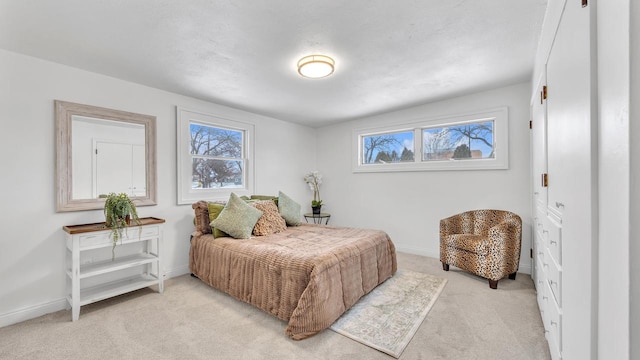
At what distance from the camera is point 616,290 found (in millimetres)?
729

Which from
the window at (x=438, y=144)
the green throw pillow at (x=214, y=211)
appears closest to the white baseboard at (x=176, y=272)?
the green throw pillow at (x=214, y=211)

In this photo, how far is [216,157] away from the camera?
3.81 metres

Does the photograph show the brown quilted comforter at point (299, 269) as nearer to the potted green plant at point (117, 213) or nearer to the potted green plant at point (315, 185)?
the potted green plant at point (117, 213)

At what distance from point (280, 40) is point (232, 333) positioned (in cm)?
236

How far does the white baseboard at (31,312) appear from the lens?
2186 mm

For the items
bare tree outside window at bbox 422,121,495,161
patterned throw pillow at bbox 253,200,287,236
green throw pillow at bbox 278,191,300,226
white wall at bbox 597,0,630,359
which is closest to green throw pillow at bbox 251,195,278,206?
green throw pillow at bbox 278,191,300,226

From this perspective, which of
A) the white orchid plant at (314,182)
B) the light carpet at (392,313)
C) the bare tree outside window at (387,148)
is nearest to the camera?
the light carpet at (392,313)

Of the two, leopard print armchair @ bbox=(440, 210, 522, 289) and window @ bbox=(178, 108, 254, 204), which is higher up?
window @ bbox=(178, 108, 254, 204)

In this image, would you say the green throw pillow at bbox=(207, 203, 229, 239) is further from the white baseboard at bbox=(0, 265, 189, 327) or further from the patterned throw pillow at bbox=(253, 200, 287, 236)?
the white baseboard at bbox=(0, 265, 189, 327)

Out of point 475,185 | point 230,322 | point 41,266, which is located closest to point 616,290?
point 230,322

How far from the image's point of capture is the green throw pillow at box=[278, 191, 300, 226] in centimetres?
360

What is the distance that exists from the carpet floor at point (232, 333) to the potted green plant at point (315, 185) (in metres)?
2.59

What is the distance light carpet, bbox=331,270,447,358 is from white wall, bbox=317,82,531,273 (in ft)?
3.75

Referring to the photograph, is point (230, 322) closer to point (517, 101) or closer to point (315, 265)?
point (315, 265)
